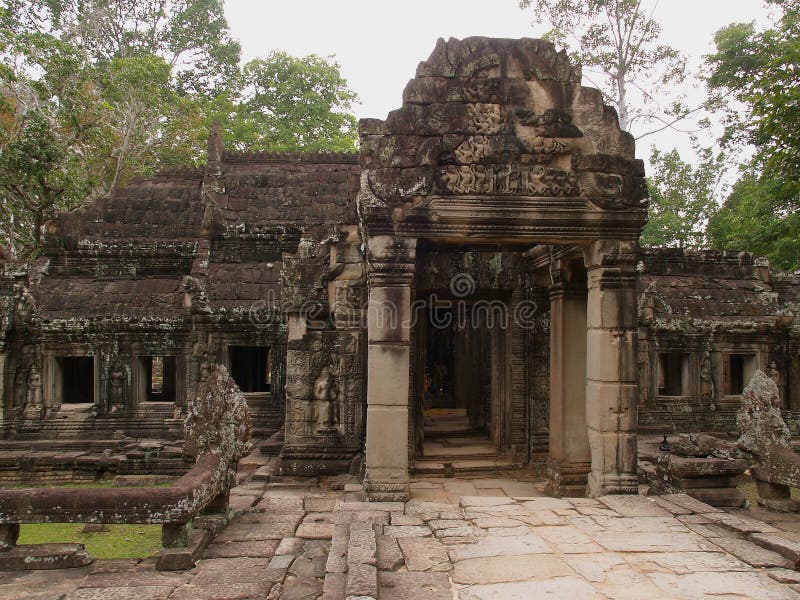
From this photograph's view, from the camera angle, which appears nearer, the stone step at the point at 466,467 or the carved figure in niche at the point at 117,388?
the stone step at the point at 466,467

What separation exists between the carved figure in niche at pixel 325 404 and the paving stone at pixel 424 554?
150 inches

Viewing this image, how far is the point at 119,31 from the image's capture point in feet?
95.5

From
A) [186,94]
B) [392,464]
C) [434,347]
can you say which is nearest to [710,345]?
[434,347]

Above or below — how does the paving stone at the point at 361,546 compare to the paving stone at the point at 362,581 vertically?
above

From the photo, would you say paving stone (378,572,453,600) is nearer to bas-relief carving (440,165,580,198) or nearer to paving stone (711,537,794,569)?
paving stone (711,537,794,569)

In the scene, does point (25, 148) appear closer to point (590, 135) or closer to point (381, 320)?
point (381, 320)

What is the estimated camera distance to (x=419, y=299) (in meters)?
9.23

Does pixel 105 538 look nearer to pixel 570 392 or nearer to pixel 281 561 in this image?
pixel 281 561

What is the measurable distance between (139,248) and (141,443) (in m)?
4.97

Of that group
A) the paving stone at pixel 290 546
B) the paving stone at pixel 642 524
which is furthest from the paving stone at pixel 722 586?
the paving stone at pixel 290 546

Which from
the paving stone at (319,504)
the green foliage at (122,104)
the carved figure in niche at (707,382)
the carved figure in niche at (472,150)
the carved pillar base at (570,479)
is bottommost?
the paving stone at (319,504)

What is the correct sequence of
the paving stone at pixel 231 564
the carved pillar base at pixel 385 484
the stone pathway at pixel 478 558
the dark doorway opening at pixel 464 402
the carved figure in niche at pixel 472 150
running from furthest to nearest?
1. the dark doorway opening at pixel 464 402
2. the carved figure in niche at pixel 472 150
3. the carved pillar base at pixel 385 484
4. the paving stone at pixel 231 564
5. the stone pathway at pixel 478 558

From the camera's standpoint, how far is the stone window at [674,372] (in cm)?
1337

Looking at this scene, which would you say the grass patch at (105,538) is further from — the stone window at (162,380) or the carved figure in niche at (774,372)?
the carved figure in niche at (774,372)
